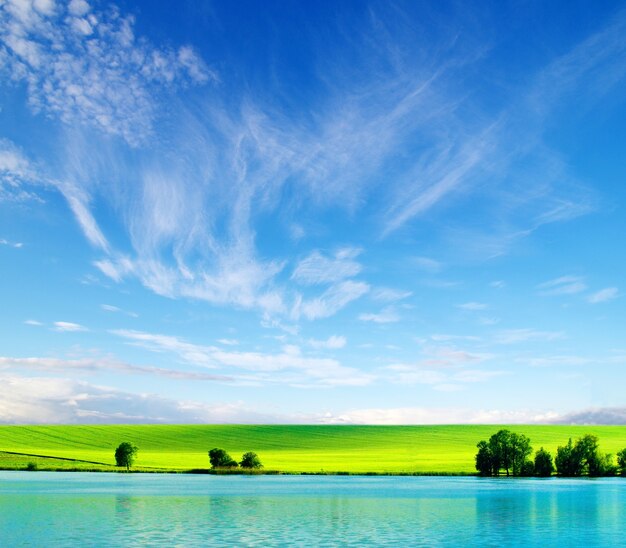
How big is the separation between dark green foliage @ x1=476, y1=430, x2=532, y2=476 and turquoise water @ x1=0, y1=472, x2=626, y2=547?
39.3 meters

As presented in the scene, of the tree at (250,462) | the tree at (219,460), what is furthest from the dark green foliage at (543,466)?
the tree at (219,460)

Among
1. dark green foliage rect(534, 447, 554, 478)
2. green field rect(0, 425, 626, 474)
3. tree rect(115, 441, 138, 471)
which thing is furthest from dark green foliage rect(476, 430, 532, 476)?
tree rect(115, 441, 138, 471)

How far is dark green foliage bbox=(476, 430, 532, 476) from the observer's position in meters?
124

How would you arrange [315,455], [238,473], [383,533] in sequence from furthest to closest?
[315,455] → [238,473] → [383,533]

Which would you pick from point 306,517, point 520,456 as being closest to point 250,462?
point 520,456

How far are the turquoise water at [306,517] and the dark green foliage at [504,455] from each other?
129 feet

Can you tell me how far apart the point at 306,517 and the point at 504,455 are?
80482 mm

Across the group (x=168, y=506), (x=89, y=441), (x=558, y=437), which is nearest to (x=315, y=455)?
(x=89, y=441)

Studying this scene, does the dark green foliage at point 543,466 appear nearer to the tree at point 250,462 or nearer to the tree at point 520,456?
the tree at point 520,456

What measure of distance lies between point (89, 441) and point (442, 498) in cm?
13443

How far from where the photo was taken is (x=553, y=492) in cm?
8462

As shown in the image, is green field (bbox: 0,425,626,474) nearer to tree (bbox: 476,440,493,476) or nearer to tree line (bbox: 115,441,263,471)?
tree (bbox: 476,440,493,476)

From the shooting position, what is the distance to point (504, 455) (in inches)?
4929

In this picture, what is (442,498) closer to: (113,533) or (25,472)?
(113,533)
